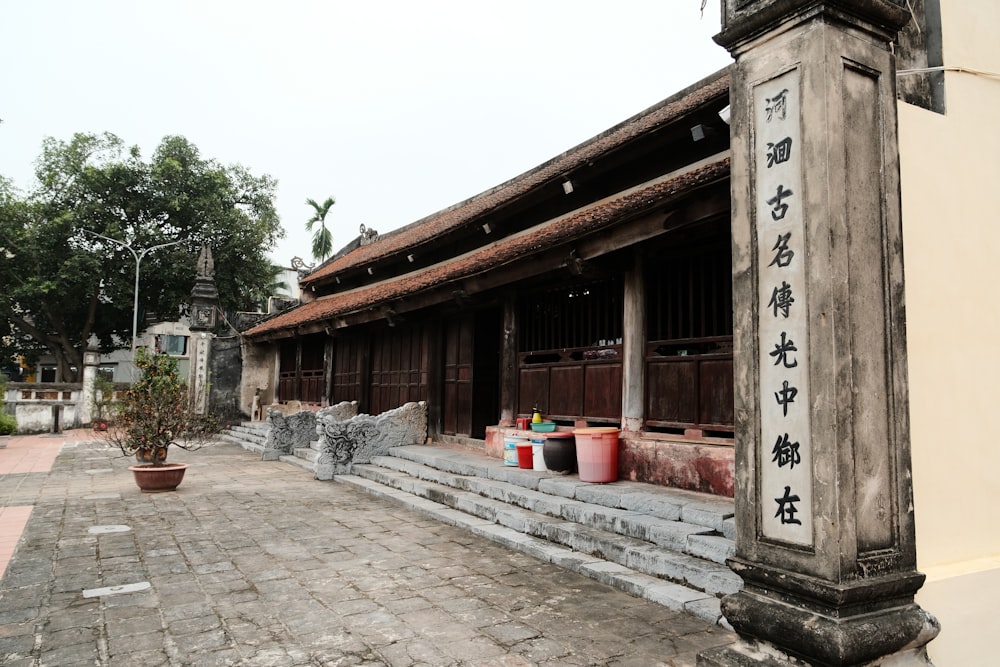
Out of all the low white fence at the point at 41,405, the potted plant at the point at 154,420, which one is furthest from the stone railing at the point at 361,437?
the low white fence at the point at 41,405

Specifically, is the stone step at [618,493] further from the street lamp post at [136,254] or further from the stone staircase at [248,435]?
the street lamp post at [136,254]

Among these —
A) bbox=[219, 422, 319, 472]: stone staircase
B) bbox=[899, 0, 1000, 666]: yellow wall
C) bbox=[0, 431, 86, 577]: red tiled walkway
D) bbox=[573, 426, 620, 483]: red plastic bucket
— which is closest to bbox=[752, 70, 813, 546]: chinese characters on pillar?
bbox=[899, 0, 1000, 666]: yellow wall

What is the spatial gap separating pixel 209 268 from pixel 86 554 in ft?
50.7

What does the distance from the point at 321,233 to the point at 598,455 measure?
32.5m

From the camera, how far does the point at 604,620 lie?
12.8ft

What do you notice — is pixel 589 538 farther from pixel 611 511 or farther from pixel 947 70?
pixel 947 70

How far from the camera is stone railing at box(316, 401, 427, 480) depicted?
9.92m

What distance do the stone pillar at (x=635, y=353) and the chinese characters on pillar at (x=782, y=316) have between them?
12.9 ft

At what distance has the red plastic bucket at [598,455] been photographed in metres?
6.34

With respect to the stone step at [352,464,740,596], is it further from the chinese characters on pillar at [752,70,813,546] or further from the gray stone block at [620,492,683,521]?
the chinese characters on pillar at [752,70,813,546]

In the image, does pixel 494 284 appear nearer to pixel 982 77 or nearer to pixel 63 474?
pixel 982 77

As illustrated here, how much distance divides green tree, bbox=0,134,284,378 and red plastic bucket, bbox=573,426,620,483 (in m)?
21.7

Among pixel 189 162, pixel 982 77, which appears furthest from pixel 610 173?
pixel 189 162

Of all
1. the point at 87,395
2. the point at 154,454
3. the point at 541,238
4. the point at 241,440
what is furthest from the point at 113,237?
the point at 541,238
